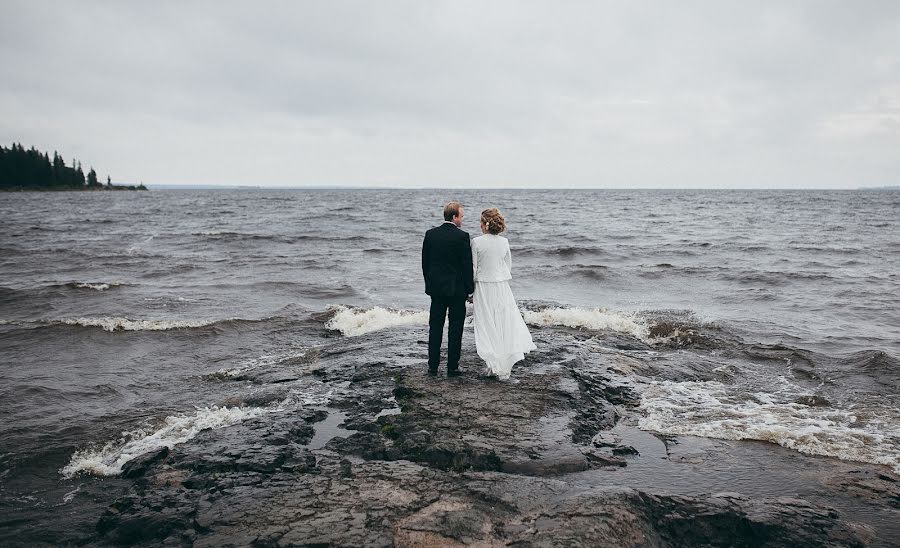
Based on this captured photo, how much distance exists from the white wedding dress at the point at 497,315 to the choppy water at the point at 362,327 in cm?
190

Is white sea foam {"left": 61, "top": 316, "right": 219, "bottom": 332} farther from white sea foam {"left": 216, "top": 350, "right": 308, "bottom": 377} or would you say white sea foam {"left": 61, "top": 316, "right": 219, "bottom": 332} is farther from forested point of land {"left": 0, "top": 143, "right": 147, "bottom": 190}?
forested point of land {"left": 0, "top": 143, "right": 147, "bottom": 190}

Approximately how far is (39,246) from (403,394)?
30.3 m

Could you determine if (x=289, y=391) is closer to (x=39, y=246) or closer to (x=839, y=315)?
(x=839, y=315)

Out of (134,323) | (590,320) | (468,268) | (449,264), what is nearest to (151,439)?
(449,264)

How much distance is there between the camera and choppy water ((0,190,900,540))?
22.8ft

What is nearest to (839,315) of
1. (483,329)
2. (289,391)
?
(483,329)

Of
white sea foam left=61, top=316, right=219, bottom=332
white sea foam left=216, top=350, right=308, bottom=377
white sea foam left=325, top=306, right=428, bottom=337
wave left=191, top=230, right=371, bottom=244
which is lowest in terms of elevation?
white sea foam left=61, top=316, right=219, bottom=332

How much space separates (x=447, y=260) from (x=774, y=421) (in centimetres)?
465

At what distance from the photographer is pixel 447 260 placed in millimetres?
7465

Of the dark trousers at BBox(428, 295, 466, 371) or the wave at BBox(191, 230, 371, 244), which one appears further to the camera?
the wave at BBox(191, 230, 371, 244)

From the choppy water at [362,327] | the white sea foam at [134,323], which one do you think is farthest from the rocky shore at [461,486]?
the white sea foam at [134,323]

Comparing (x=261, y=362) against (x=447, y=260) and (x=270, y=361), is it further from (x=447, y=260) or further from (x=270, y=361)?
(x=447, y=260)

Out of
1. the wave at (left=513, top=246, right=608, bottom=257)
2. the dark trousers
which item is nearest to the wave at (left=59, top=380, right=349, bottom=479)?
the dark trousers

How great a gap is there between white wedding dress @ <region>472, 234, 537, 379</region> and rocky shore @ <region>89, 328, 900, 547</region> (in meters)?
0.43
